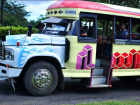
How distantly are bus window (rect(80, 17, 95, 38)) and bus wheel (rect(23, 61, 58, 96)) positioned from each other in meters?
1.40

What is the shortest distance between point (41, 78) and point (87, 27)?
2144 millimetres

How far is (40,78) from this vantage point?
624 cm

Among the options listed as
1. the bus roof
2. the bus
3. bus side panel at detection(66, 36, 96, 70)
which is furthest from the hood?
the bus roof

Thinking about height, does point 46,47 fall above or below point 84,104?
above

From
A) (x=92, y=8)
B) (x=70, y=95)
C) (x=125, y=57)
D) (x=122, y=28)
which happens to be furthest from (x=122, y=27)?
Answer: (x=70, y=95)

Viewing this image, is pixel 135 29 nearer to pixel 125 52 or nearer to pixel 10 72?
pixel 125 52

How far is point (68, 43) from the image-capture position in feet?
21.5

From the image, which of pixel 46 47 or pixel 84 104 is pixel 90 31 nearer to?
pixel 46 47

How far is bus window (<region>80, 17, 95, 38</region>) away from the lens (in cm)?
688

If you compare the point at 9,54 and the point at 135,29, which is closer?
the point at 9,54

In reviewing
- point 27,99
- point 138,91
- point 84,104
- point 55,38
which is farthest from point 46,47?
point 138,91

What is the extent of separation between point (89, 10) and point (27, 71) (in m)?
2.49

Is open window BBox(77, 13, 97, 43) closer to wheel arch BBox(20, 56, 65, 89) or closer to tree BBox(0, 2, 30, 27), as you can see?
wheel arch BBox(20, 56, 65, 89)

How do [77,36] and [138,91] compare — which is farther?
[138,91]
